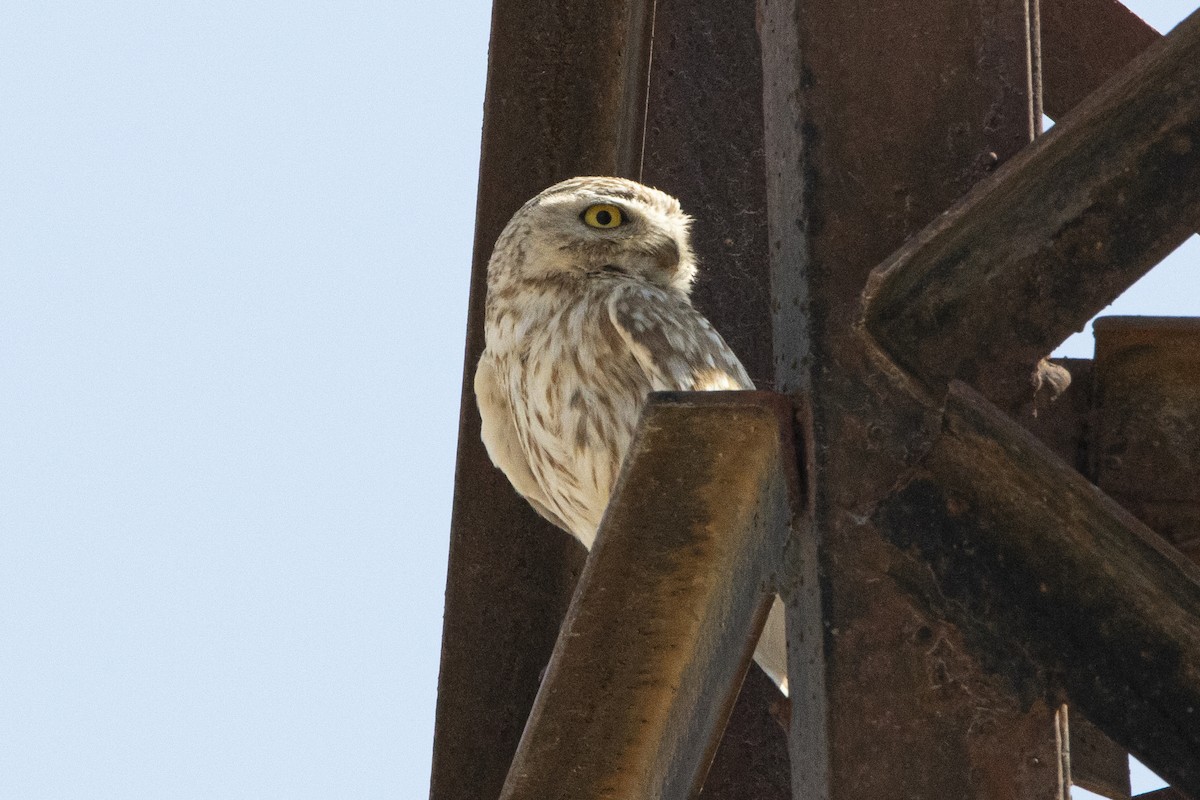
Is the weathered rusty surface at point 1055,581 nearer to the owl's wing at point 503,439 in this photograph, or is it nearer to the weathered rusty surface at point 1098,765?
the weathered rusty surface at point 1098,765

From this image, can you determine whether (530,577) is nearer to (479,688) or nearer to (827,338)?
(479,688)

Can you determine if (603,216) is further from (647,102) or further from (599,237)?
(647,102)

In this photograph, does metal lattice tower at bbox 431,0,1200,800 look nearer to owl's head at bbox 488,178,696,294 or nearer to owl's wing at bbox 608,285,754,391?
owl's wing at bbox 608,285,754,391

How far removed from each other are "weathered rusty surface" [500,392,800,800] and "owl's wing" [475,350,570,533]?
1495 millimetres

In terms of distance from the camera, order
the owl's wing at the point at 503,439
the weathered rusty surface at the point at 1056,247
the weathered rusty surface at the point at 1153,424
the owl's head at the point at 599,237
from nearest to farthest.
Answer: the weathered rusty surface at the point at 1056,247 < the weathered rusty surface at the point at 1153,424 < the owl's wing at the point at 503,439 < the owl's head at the point at 599,237

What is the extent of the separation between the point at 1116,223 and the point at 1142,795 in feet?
7.04

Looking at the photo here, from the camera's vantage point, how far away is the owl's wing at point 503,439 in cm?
424

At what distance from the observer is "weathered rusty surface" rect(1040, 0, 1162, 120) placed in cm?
399

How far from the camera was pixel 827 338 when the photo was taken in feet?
6.91

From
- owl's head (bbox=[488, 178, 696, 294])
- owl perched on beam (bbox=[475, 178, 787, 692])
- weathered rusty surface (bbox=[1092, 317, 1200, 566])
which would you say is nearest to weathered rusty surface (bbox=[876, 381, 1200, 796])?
weathered rusty surface (bbox=[1092, 317, 1200, 566])

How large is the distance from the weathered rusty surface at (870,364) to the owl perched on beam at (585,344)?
1721 mm

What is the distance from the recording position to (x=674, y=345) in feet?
13.3

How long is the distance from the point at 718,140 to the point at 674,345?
0.71m

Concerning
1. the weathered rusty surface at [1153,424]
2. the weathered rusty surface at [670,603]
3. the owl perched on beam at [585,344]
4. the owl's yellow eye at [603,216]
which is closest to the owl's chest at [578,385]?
the owl perched on beam at [585,344]
